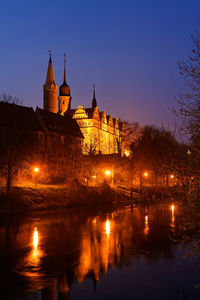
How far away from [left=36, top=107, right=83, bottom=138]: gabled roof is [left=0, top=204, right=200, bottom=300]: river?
201 feet

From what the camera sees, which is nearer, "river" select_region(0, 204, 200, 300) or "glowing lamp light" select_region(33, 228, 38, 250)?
"river" select_region(0, 204, 200, 300)

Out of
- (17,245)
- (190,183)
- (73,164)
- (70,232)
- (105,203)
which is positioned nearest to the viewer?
(190,183)

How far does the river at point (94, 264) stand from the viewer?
10.0m

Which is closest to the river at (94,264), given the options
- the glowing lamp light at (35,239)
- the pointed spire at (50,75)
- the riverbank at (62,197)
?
the glowing lamp light at (35,239)

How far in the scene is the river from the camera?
10047mm

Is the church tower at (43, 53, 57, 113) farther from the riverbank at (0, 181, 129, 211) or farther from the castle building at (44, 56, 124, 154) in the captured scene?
the riverbank at (0, 181, 129, 211)

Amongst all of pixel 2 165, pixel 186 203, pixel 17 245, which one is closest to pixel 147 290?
pixel 186 203

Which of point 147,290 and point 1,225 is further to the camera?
point 1,225

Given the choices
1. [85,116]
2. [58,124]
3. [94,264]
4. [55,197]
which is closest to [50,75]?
[85,116]

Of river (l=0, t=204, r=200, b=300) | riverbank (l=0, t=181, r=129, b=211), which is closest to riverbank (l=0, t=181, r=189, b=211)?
riverbank (l=0, t=181, r=129, b=211)

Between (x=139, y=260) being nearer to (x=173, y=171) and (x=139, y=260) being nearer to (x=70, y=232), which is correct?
(x=173, y=171)

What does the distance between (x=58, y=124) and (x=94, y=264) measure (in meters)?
73.6

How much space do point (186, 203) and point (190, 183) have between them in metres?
0.52

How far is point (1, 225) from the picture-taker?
77.3 ft
